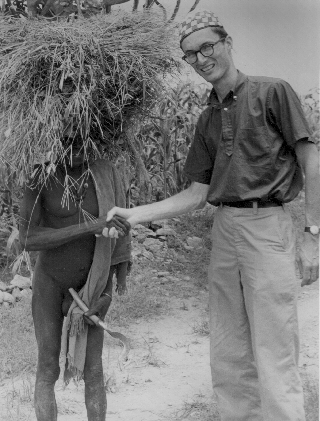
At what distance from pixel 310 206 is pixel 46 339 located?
4.25 ft

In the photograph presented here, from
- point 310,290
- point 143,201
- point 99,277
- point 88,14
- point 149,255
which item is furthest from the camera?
point 143,201

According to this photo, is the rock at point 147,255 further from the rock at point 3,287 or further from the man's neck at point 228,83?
the man's neck at point 228,83

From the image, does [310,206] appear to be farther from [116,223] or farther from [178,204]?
[116,223]

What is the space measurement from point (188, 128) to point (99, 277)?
5.37 meters

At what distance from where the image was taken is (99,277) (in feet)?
8.85

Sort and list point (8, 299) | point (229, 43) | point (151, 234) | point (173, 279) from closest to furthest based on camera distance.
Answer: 1. point (229, 43)
2. point (8, 299)
3. point (173, 279)
4. point (151, 234)

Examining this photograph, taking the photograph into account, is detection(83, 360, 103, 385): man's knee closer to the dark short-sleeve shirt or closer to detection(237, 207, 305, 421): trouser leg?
detection(237, 207, 305, 421): trouser leg

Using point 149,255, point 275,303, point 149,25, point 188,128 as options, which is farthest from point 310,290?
point 149,25

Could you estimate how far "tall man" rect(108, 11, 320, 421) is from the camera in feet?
8.32

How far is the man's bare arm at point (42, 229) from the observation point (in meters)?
2.55

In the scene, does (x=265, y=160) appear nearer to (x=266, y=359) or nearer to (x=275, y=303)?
(x=275, y=303)

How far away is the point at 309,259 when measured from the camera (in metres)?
2.56

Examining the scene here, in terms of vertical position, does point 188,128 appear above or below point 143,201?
above

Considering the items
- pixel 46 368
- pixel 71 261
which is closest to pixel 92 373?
pixel 46 368
